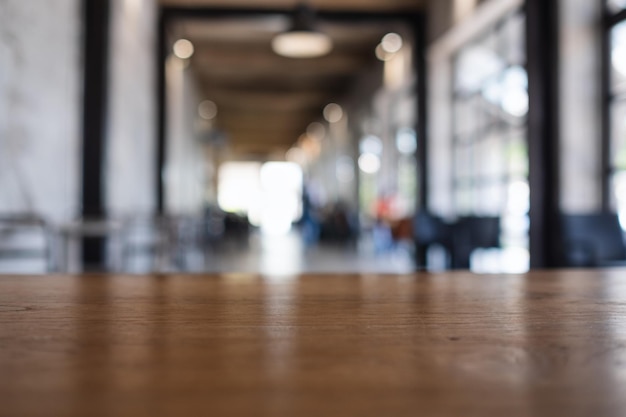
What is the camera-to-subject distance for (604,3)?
5316 millimetres

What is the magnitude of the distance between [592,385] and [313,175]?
24.7 m

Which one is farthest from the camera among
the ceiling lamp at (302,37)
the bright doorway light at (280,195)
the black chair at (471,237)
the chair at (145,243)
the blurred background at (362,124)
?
the bright doorway light at (280,195)

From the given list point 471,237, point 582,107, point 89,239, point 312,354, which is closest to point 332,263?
point 471,237

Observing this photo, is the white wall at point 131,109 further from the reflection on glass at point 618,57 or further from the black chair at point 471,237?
the reflection on glass at point 618,57

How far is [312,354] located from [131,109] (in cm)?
760

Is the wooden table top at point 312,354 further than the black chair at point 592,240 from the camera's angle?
No

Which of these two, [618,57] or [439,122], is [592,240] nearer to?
[618,57]

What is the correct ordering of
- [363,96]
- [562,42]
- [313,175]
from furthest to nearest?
[313,175] → [363,96] → [562,42]

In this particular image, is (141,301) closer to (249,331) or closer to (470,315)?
(249,331)

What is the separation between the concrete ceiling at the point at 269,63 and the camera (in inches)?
365

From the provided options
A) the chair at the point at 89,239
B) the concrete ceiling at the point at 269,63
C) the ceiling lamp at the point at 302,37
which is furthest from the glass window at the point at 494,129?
the chair at the point at 89,239

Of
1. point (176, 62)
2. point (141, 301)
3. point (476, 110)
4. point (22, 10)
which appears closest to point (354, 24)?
point (476, 110)

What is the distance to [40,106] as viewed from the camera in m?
4.89

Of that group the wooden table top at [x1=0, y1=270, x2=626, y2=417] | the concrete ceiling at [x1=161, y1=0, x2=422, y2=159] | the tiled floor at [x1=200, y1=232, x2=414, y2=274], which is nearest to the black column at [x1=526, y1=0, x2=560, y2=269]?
the tiled floor at [x1=200, y1=232, x2=414, y2=274]
